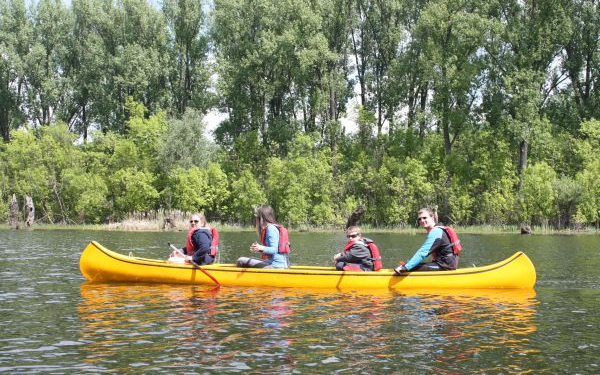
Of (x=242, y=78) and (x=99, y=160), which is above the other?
(x=242, y=78)

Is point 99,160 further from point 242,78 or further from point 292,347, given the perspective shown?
point 292,347

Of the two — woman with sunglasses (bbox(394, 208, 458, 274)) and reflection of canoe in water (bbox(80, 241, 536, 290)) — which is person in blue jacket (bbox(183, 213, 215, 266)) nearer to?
reflection of canoe in water (bbox(80, 241, 536, 290))

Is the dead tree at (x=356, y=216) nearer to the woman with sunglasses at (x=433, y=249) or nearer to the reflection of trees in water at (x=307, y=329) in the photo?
the woman with sunglasses at (x=433, y=249)

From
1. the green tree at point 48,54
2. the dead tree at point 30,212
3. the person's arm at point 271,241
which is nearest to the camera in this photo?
the person's arm at point 271,241

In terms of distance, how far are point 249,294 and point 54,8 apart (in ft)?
181

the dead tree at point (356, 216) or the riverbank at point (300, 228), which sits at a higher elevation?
the dead tree at point (356, 216)

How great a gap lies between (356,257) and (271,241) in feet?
6.76

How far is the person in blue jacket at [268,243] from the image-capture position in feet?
55.1

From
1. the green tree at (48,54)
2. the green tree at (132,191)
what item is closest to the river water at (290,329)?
the green tree at (132,191)

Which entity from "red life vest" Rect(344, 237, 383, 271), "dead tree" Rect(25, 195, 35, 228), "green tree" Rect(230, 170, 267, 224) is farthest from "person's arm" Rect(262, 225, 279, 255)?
"dead tree" Rect(25, 195, 35, 228)

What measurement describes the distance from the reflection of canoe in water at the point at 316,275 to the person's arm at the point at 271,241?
49 centimetres

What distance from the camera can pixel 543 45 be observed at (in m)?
49.2

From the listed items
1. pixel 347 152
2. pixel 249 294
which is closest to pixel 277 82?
pixel 347 152

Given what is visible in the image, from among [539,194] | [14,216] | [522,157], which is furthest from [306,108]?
[14,216]
